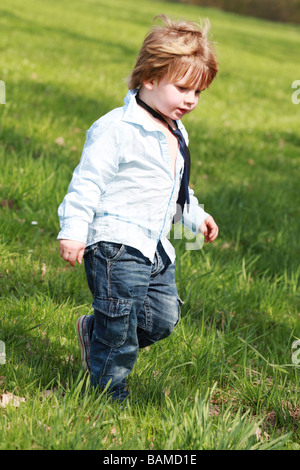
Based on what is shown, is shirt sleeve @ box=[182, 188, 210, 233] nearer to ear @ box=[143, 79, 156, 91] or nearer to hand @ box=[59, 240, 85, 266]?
ear @ box=[143, 79, 156, 91]

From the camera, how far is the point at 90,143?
2518 millimetres

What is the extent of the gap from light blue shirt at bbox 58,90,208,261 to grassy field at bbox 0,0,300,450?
0.64 metres

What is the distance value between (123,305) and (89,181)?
554 millimetres

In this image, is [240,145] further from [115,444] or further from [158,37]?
[115,444]

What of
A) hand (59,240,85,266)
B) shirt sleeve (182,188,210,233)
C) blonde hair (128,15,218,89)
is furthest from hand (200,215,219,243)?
hand (59,240,85,266)

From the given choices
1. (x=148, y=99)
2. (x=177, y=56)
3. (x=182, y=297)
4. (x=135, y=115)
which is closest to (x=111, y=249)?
(x=135, y=115)

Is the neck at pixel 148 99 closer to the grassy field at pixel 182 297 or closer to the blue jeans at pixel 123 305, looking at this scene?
the blue jeans at pixel 123 305

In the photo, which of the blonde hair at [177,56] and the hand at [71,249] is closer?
the hand at [71,249]

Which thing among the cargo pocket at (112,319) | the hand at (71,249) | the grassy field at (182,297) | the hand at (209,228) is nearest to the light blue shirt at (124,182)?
the hand at (71,249)

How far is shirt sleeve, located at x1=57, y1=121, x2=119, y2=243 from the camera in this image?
2393 millimetres

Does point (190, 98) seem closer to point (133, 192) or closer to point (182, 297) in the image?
point (133, 192)

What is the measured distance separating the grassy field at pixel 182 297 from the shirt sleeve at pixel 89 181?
2.05 ft

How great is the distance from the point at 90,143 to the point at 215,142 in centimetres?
587

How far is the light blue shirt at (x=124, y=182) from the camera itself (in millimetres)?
2469
